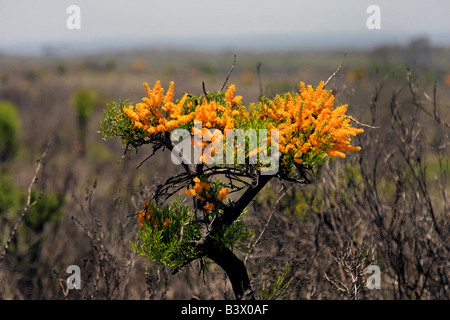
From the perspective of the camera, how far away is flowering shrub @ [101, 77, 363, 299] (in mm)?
3547

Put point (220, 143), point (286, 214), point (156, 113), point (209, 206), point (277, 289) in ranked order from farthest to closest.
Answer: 1. point (286, 214)
2. point (277, 289)
3. point (209, 206)
4. point (156, 113)
5. point (220, 143)

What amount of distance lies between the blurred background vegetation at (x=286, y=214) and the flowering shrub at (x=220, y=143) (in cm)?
83

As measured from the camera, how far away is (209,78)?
2849 inches

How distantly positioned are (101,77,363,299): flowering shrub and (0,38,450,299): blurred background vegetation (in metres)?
0.83

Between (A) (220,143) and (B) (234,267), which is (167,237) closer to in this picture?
(B) (234,267)

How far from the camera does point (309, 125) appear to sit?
3578 millimetres

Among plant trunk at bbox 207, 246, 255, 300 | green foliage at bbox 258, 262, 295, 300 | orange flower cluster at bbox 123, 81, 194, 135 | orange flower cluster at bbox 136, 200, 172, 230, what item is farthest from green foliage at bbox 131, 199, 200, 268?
green foliage at bbox 258, 262, 295, 300

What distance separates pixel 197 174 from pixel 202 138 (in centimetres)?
34

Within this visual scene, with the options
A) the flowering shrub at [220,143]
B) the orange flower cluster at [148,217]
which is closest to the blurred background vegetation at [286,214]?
the flowering shrub at [220,143]

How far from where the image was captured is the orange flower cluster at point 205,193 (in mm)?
3801

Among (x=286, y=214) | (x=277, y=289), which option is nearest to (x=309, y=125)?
(x=277, y=289)

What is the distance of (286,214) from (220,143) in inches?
203
